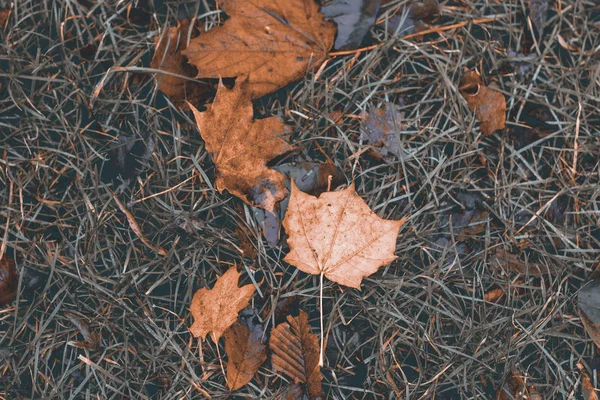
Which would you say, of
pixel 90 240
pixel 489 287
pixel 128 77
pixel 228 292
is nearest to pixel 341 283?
pixel 228 292

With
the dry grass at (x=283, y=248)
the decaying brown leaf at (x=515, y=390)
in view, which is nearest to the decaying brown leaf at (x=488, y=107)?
the dry grass at (x=283, y=248)

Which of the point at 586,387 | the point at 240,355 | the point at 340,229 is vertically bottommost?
the point at 586,387

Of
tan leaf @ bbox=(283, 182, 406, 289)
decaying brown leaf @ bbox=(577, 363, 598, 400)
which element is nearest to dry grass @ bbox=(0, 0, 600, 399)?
decaying brown leaf @ bbox=(577, 363, 598, 400)

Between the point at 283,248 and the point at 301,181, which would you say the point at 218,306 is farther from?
the point at 301,181

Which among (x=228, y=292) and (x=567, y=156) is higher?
(x=567, y=156)

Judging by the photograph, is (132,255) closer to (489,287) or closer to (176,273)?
(176,273)

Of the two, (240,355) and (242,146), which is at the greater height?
(242,146)

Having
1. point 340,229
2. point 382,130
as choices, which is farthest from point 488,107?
point 340,229
